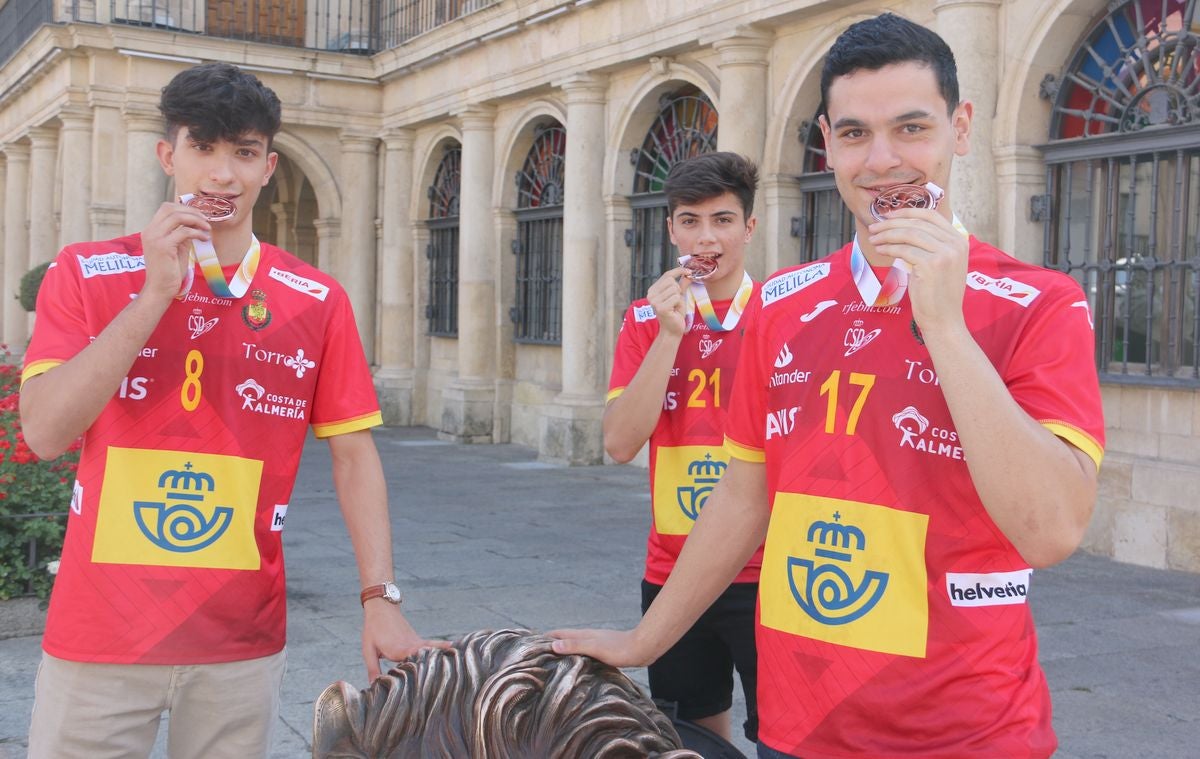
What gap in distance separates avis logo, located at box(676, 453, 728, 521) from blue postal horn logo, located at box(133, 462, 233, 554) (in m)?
1.31

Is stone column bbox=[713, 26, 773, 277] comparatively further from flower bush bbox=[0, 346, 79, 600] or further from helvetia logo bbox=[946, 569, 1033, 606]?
helvetia logo bbox=[946, 569, 1033, 606]

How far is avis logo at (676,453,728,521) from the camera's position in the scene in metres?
3.40

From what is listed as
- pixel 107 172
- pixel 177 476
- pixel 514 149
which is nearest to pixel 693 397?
pixel 177 476

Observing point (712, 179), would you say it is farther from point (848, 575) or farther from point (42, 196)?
point (42, 196)

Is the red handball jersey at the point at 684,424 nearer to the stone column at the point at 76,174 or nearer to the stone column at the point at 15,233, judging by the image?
the stone column at the point at 76,174

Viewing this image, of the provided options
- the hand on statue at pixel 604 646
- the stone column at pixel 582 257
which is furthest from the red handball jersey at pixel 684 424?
the stone column at pixel 582 257

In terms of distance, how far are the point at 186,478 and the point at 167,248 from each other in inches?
19.1

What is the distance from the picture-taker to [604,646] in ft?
6.15

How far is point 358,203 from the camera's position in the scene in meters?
19.6

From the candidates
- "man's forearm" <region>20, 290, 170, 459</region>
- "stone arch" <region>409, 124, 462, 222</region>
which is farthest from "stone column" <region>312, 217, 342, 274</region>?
"man's forearm" <region>20, 290, 170, 459</region>

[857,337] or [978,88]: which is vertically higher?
[978,88]

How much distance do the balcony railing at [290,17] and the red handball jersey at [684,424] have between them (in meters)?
14.1

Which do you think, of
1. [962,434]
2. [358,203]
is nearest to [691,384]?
[962,434]

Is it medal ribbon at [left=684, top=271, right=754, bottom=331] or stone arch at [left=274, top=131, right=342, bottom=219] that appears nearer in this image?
medal ribbon at [left=684, top=271, right=754, bottom=331]
